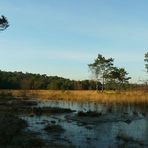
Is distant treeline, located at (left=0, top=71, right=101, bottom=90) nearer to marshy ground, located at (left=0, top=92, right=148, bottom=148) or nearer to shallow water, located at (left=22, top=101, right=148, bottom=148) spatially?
shallow water, located at (left=22, top=101, right=148, bottom=148)

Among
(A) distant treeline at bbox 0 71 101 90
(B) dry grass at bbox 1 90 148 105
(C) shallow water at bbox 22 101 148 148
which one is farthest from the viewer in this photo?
(A) distant treeline at bbox 0 71 101 90

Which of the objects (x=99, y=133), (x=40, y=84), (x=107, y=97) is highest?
(x=40, y=84)

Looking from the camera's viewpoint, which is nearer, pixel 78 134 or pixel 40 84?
pixel 78 134

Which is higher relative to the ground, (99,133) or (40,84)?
(40,84)

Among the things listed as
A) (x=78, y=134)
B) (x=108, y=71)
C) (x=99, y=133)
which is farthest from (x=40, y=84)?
(x=78, y=134)

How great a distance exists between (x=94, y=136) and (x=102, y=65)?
225 ft

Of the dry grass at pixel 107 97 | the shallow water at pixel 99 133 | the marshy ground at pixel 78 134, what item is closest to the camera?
the marshy ground at pixel 78 134

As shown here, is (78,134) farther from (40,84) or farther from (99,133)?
(40,84)

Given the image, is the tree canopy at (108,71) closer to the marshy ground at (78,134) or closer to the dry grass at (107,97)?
the dry grass at (107,97)

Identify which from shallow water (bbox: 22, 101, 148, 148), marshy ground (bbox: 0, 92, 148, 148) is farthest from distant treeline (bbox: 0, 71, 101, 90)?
marshy ground (bbox: 0, 92, 148, 148)

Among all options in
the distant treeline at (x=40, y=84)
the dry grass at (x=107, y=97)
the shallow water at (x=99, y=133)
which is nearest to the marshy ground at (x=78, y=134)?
the shallow water at (x=99, y=133)

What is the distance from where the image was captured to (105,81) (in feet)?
304

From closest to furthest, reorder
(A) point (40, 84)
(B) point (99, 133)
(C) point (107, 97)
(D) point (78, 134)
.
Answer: (D) point (78, 134) < (B) point (99, 133) < (C) point (107, 97) < (A) point (40, 84)

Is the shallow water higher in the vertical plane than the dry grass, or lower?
lower
